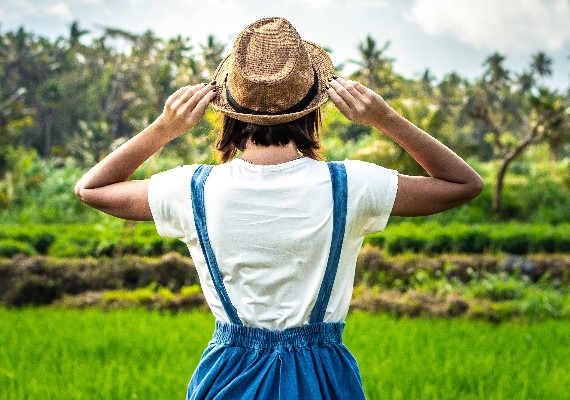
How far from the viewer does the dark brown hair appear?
1384 millimetres

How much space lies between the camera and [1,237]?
38.3ft

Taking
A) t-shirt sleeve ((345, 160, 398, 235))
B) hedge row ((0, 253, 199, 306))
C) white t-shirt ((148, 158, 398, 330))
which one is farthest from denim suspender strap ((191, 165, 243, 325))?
hedge row ((0, 253, 199, 306))

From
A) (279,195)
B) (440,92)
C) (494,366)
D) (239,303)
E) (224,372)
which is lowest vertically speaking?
(494,366)

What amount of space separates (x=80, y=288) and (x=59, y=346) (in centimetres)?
311

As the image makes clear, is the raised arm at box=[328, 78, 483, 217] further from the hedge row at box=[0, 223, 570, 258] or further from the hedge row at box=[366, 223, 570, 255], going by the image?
the hedge row at box=[366, 223, 570, 255]

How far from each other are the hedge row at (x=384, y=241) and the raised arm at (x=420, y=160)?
8426 millimetres

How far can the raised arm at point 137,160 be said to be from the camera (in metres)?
1.38

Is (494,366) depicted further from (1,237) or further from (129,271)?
(1,237)

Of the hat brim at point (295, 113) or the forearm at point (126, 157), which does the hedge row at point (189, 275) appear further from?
the forearm at point (126, 157)

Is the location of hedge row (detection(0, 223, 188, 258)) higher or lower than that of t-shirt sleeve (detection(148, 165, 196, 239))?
lower

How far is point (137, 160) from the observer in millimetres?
1429

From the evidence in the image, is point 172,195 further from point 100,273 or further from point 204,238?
point 100,273

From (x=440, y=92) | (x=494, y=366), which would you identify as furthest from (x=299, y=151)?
(x=440, y=92)

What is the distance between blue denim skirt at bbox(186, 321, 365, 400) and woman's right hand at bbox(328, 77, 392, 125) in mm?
396
